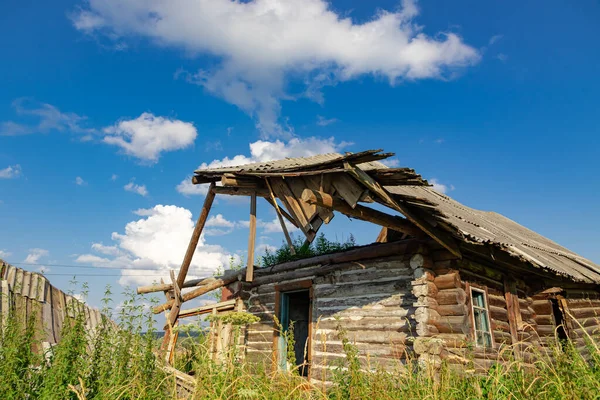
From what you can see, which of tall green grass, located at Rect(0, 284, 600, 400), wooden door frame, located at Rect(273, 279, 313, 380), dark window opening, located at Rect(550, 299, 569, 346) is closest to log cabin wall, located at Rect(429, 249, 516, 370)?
tall green grass, located at Rect(0, 284, 600, 400)

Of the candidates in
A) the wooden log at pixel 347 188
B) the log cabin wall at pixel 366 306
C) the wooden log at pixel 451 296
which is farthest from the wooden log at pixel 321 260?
the wooden log at pixel 347 188

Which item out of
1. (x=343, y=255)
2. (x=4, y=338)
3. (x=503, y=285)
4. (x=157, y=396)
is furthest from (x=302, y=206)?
(x=503, y=285)

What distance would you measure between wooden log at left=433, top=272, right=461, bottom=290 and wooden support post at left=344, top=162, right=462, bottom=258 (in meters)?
0.38

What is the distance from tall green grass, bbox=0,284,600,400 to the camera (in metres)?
3.80

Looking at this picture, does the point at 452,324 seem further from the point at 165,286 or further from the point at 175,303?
the point at 165,286

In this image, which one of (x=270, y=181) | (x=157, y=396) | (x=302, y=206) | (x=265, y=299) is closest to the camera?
(x=157, y=396)

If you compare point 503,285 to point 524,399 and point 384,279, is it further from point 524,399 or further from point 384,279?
point 524,399

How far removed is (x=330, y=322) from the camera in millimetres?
9055

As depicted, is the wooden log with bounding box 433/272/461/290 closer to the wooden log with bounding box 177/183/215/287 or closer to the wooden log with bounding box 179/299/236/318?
the wooden log with bounding box 177/183/215/287

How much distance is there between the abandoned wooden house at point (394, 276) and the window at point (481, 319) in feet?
0.07

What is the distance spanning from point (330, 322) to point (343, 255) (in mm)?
1494

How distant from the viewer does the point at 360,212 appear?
699cm

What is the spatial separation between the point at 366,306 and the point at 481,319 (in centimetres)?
219

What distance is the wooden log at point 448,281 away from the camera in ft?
24.0
